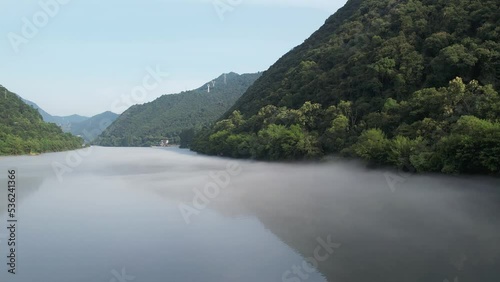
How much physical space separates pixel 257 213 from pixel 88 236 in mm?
6186

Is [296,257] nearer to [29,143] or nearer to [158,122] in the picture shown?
[29,143]

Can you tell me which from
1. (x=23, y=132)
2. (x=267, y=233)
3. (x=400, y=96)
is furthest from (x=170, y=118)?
(x=267, y=233)

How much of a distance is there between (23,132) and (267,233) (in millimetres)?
80154

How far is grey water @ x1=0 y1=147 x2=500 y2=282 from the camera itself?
974cm

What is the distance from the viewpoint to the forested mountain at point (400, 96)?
934 inches

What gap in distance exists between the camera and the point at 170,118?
6900 inches

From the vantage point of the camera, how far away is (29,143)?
73.6 metres

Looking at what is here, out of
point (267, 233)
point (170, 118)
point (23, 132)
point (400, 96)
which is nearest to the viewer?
point (267, 233)

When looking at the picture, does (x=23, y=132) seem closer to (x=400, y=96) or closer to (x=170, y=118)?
(x=400, y=96)

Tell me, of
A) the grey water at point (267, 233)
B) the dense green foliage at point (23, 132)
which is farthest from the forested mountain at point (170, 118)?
the grey water at point (267, 233)

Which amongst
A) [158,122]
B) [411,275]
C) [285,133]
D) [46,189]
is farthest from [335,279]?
[158,122]

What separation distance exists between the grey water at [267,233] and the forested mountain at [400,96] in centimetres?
305

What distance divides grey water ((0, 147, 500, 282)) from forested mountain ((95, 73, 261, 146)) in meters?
129

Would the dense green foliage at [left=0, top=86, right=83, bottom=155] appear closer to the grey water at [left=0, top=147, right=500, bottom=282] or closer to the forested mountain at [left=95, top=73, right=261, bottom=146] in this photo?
the forested mountain at [left=95, top=73, right=261, bottom=146]
